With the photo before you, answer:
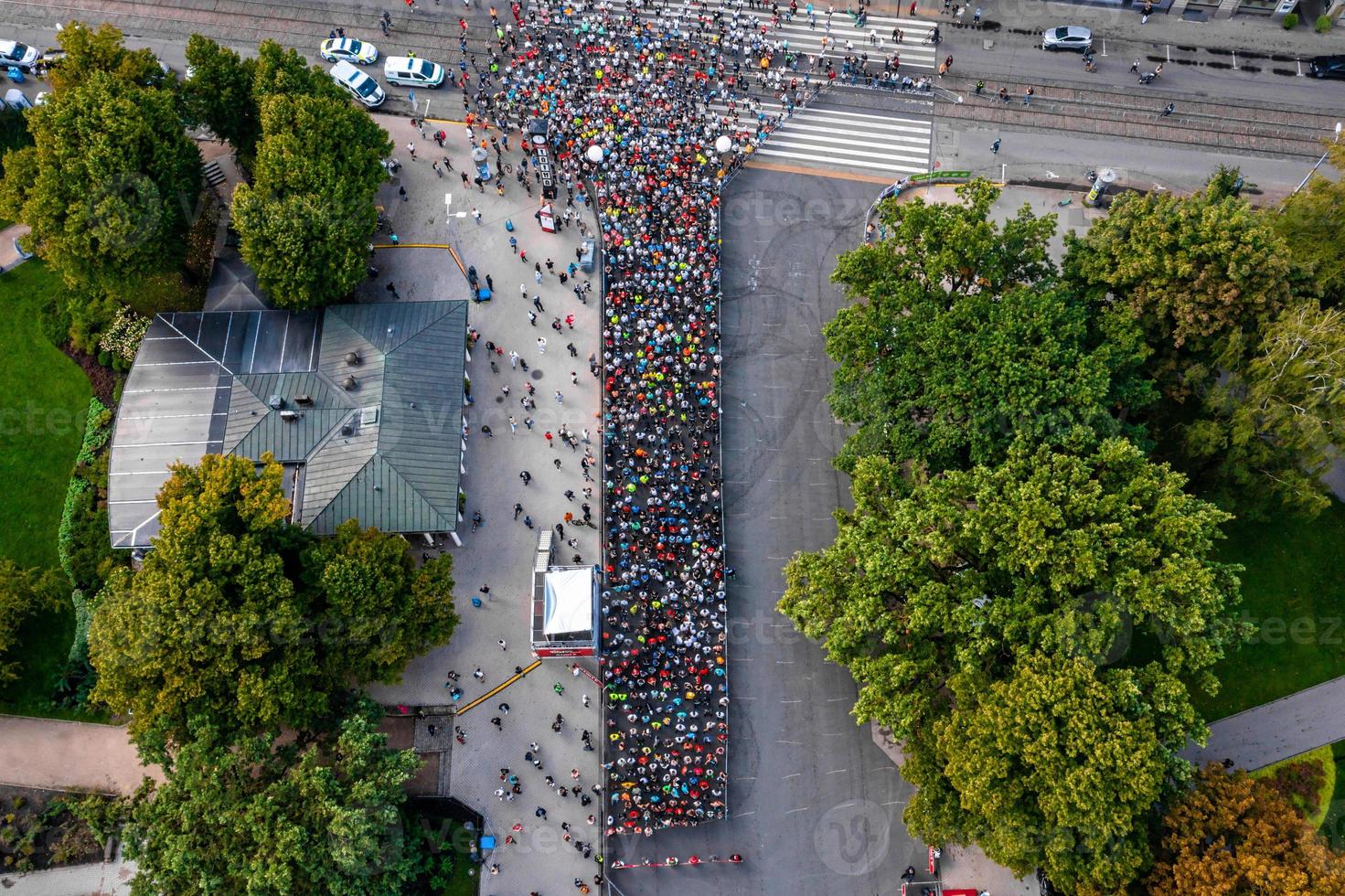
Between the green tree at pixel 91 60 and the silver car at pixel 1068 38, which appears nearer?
Answer: the green tree at pixel 91 60

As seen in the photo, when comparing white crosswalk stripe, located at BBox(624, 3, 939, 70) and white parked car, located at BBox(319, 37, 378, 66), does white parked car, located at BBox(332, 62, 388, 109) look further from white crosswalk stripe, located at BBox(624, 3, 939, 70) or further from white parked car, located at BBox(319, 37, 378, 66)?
white crosswalk stripe, located at BBox(624, 3, 939, 70)

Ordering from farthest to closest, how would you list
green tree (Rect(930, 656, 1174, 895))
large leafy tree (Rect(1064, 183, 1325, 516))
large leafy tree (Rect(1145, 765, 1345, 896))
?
1. large leafy tree (Rect(1064, 183, 1325, 516))
2. green tree (Rect(930, 656, 1174, 895))
3. large leafy tree (Rect(1145, 765, 1345, 896))

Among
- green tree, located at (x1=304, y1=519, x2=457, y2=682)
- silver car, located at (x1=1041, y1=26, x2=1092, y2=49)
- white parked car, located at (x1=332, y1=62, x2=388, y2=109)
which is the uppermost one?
silver car, located at (x1=1041, y1=26, x2=1092, y2=49)

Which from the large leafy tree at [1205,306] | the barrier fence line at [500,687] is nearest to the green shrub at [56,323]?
the barrier fence line at [500,687]

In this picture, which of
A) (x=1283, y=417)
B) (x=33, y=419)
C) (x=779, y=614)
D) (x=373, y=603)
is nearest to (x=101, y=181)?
(x=33, y=419)

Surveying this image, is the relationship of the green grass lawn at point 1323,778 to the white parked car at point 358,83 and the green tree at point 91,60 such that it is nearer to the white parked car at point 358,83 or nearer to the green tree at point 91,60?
the white parked car at point 358,83

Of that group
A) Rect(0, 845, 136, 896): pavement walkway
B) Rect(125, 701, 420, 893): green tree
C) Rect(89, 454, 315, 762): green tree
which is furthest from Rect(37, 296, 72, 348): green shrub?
Rect(0, 845, 136, 896): pavement walkway

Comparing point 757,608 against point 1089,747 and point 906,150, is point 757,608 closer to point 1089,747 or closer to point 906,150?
point 1089,747
